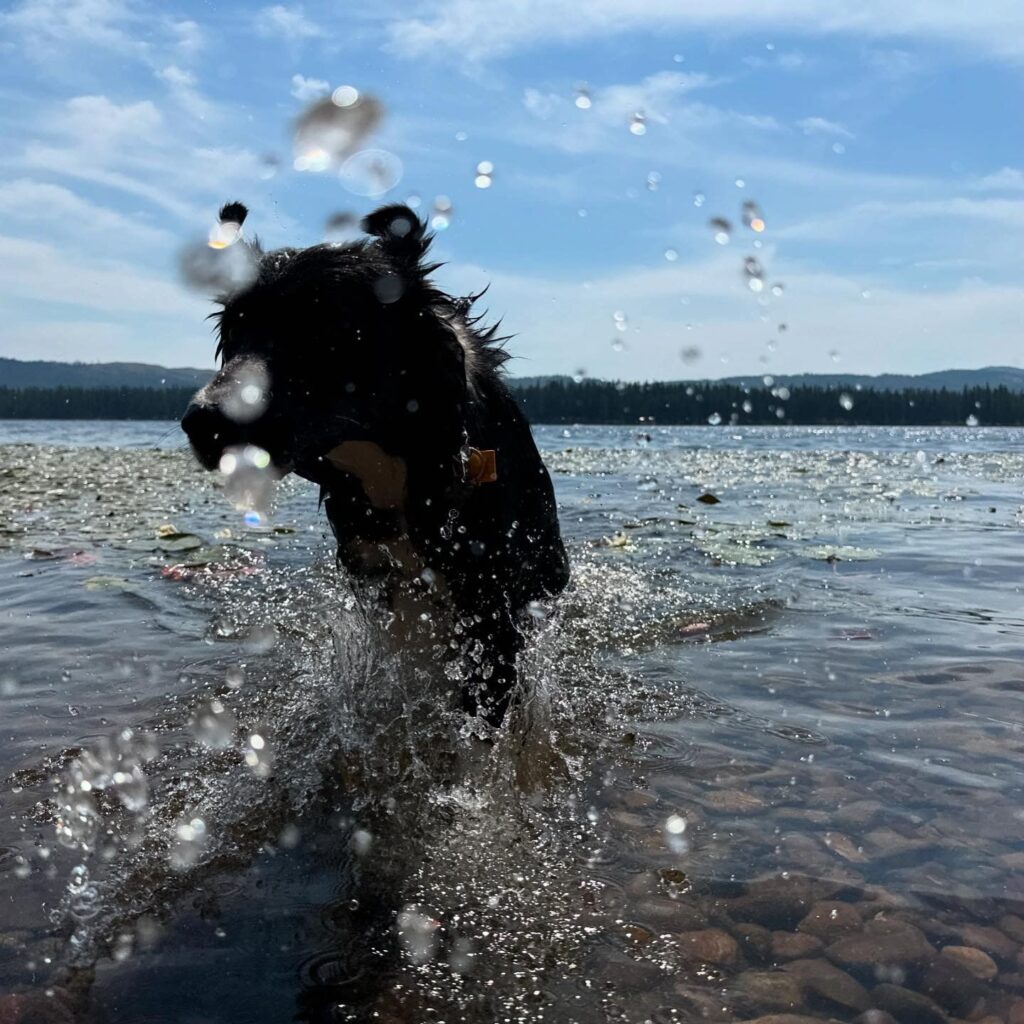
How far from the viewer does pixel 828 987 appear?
236 cm

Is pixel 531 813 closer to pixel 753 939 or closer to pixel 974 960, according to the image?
pixel 753 939

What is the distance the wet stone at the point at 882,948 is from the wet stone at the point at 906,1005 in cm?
9

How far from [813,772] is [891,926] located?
42.3 inches

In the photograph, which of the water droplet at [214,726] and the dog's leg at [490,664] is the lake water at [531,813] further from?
the dog's leg at [490,664]

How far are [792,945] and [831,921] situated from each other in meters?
0.19

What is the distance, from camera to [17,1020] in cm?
219

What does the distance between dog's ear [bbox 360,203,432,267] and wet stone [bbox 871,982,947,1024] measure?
3.76 metres

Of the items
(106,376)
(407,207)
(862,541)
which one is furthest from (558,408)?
(106,376)

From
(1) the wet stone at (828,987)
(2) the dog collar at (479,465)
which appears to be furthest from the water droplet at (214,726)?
(1) the wet stone at (828,987)

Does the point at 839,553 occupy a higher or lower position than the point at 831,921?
higher

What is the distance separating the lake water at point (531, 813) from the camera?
2.37m

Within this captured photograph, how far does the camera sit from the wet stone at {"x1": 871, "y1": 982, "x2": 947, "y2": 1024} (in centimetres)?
222

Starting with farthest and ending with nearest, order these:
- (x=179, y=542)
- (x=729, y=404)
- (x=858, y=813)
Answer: (x=729, y=404)
(x=179, y=542)
(x=858, y=813)

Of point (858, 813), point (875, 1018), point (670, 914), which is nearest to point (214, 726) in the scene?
point (670, 914)
